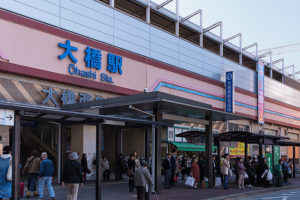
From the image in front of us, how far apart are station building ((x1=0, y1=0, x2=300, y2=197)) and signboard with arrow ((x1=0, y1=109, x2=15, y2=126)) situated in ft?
6.71

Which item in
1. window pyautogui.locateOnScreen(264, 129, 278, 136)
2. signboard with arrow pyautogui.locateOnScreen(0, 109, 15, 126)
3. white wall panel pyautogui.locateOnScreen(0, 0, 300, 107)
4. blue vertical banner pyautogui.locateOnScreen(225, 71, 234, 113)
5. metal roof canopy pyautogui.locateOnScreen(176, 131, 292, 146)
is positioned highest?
white wall panel pyautogui.locateOnScreen(0, 0, 300, 107)

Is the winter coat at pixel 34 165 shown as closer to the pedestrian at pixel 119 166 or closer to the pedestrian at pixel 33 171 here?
the pedestrian at pixel 33 171

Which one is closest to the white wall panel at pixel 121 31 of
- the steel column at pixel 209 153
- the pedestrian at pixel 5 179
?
the steel column at pixel 209 153

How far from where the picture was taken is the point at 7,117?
8.76 m

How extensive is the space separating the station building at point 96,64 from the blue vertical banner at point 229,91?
0.31m

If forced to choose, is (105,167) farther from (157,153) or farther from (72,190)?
(72,190)

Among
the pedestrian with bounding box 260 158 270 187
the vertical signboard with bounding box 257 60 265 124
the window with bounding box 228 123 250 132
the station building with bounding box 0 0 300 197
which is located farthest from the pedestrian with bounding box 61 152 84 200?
the vertical signboard with bounding box 257 60 265 124

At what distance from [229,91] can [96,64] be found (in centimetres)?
1737

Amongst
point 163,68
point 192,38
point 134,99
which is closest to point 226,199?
point 134,99

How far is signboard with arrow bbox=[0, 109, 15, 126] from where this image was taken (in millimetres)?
8656

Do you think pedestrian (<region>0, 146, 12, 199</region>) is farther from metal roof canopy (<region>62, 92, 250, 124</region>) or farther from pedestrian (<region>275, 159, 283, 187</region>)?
pedestrian (<region>275, 159, 283, 187</region>)

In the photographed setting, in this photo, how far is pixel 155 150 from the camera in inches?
630

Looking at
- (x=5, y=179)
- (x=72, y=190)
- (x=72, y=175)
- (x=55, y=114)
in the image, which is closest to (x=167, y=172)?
(x=72, y=190)

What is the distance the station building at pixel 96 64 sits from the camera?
1766cm
